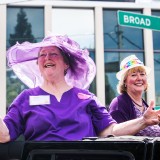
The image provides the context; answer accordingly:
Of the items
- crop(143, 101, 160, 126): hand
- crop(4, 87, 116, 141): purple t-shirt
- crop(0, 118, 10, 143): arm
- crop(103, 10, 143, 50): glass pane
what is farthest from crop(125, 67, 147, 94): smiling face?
crop(103, 10, 143, 50): glass pane

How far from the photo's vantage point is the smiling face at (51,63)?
84.0 inches

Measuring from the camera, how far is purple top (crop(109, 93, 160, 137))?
2503mm

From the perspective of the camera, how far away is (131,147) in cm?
125

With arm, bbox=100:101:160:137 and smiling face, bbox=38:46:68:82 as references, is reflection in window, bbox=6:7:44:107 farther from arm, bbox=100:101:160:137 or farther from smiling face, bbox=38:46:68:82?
arm, bbox=100:101:160:137

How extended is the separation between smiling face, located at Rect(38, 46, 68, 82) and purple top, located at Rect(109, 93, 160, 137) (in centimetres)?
53

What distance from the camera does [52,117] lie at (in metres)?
1.97

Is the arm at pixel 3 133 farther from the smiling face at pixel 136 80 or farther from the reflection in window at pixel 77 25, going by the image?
the reflection in window at pixel 77 25

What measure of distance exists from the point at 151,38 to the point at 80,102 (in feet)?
34.2

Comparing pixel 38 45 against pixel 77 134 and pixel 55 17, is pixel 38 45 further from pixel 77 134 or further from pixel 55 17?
pixel 55 17

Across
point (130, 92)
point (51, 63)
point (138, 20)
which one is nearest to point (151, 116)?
point (51, 63)

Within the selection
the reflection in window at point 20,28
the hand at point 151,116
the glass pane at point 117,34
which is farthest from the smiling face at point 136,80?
the glass pane at point 117,34

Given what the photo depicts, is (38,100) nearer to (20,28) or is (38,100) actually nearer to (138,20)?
(138,20)

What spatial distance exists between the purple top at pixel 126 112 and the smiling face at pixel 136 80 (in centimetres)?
9

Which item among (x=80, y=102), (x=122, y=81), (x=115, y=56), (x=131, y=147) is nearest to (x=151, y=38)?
(x=115, y=56)
